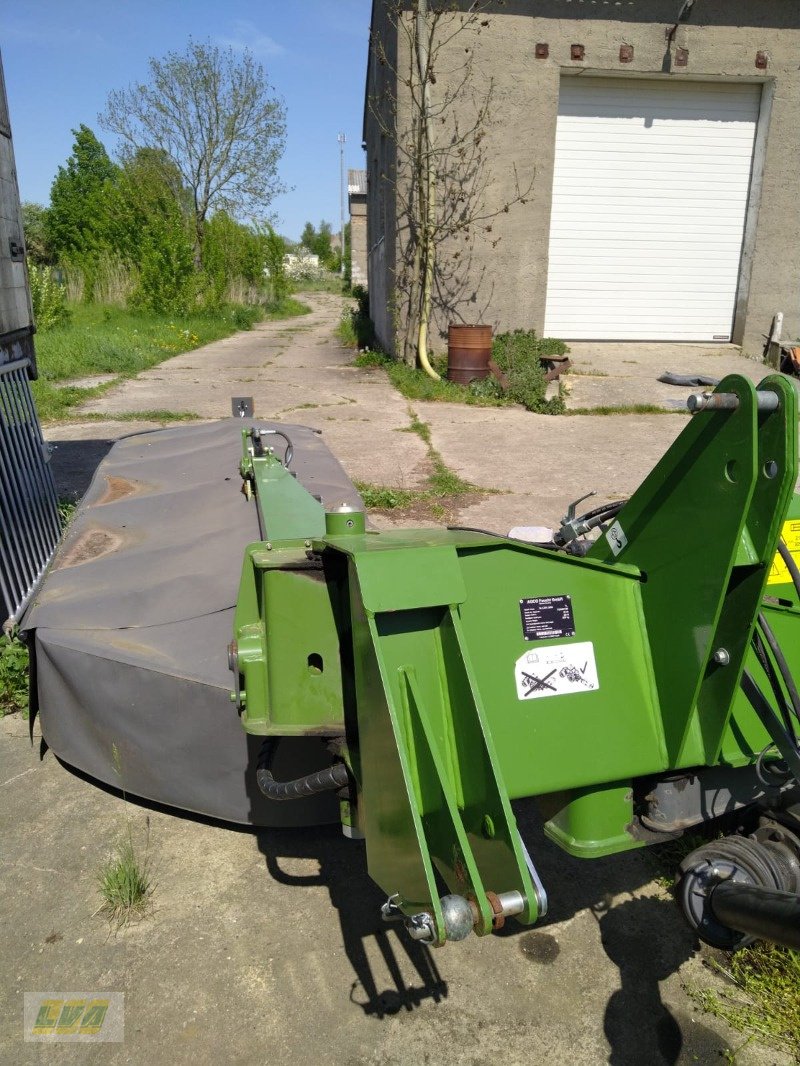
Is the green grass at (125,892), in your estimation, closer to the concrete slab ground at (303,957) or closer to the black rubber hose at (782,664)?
the concrete slab ground at (303,957)

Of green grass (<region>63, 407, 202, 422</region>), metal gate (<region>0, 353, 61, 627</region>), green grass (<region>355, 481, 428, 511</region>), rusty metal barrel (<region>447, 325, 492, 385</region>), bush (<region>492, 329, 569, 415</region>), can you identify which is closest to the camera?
metal gate (<region>0, 353, 61, 627</region>)

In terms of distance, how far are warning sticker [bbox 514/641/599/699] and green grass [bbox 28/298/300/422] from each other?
9.11 meters

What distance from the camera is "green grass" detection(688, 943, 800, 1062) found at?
2.04 meters

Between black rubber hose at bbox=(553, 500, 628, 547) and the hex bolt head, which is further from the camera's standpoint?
black rubber hose at bbox=(553, 500, 628, 547)

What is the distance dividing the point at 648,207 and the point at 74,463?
913 cm

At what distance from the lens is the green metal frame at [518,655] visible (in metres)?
1.67

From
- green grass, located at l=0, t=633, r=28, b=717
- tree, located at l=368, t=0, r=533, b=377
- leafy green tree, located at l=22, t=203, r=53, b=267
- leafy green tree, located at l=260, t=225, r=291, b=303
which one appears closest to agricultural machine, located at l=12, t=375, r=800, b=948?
green grass, located at l=0, t=633, r=28, b=717

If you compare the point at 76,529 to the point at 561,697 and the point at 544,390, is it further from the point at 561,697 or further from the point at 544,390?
the point at 544,390

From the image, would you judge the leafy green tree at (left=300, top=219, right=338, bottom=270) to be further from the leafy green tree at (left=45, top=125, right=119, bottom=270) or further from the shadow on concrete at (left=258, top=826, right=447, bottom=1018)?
the shadow on concrete at (left=258, top=826, right=447, bottom=1018)

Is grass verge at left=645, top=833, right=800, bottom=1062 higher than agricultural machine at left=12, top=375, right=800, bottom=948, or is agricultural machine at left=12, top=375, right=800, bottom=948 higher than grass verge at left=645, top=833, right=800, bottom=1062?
agricultural machine at left=12, top=375, right=800, bottom=948

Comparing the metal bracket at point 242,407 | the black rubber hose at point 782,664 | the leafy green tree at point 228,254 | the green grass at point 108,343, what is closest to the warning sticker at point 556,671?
the black rubber hose at point 782,664

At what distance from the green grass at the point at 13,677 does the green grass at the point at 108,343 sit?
6.71m

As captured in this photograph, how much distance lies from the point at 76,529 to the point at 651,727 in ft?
9.77

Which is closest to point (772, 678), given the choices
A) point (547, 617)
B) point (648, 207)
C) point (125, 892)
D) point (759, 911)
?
point (547, 617)
